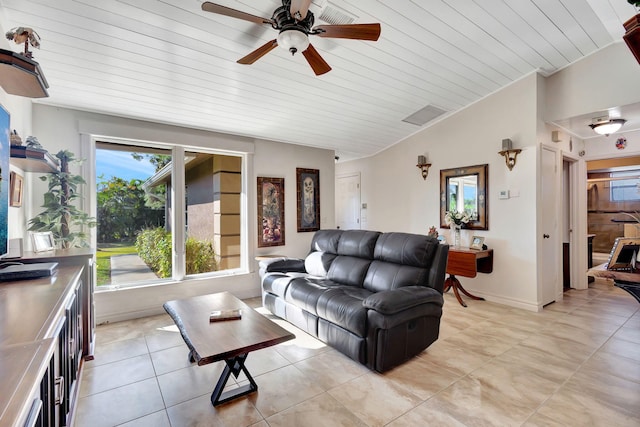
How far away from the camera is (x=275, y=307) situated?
352 centimetres

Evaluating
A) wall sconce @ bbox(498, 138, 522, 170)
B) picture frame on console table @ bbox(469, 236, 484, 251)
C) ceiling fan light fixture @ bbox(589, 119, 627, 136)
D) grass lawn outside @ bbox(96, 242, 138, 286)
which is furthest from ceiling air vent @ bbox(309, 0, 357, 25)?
ceiling fan light fixture @ bbox(589, 119, 627, 136)

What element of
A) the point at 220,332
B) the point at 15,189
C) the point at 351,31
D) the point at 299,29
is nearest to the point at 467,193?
the point at 351,31

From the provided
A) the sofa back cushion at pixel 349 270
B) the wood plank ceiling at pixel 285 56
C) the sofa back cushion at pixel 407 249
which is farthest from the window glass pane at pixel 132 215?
the sofa back cushion at pixel 407 249

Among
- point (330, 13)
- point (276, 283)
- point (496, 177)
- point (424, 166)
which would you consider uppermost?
point (330, 13)

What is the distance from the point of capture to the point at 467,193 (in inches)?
176

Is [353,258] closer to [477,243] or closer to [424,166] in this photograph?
[477,243]

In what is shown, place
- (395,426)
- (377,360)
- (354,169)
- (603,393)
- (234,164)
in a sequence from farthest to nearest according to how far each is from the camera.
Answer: (354,169) < (234,164) < (377,360) < (603,393) < (395,426)

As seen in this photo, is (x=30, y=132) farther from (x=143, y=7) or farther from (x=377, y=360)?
(x=377, y=360)

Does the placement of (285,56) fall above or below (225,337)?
above

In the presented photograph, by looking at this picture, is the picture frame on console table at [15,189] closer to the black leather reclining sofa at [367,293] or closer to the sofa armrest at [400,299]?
the black leather reclining sofa at [367,293]

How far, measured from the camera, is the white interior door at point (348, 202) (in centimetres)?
637

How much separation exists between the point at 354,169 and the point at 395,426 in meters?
5.15

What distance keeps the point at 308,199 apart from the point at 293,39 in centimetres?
330

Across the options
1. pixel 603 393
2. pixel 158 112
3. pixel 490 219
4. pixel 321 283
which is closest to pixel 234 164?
pixel 158 112
